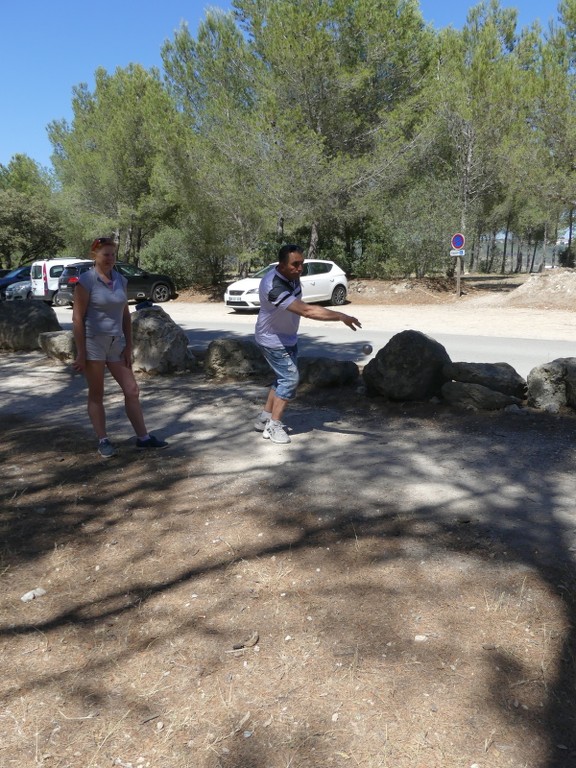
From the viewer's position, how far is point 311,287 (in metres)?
20.0

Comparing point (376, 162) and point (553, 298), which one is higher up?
point (376, 162)

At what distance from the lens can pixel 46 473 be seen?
4609mm

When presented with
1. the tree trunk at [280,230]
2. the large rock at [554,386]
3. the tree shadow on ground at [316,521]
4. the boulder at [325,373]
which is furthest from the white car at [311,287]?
the tree shadow on ground at [316,521]

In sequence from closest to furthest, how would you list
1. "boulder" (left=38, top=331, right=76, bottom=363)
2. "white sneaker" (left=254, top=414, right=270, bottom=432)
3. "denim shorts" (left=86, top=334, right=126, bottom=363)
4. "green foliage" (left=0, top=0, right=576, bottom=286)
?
1. "denim shorts" (left=86, top=334, right=126, bottom=363)
2. "white sneaker" (left=254, top=414, right=270, bottom=432)
3. "boulder" (left=38, top=331, right=76, bottom=363)
4. "green foliage" (left=0, top=0, right=576, bottom=286)

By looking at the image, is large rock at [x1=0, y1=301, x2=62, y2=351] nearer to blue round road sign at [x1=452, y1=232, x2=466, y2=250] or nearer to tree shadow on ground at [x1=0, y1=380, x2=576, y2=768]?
tree shadow on ground at [x1=0, y1=380, x2=576, y2=768]

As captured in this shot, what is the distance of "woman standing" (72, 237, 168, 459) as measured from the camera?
4.56 metres

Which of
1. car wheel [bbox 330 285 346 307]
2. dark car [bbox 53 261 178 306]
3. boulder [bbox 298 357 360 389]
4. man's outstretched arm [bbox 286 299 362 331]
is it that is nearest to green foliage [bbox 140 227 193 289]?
dark car [bbox 53 261 178 306]

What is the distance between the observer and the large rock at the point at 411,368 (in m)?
6.08

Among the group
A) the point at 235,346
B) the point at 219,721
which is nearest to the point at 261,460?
the point at 219,721

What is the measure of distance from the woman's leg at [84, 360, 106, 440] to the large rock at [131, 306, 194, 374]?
3.37 m

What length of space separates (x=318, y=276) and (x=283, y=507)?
16.9 m

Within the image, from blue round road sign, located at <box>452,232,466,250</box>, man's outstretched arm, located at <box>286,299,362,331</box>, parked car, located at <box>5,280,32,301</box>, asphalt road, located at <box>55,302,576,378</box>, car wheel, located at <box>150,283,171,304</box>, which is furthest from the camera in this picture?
parked car, located at <box>5,280,32,301</box>

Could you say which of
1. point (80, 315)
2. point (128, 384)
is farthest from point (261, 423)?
point (80, 315)

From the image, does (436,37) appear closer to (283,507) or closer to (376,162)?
(376,162)
